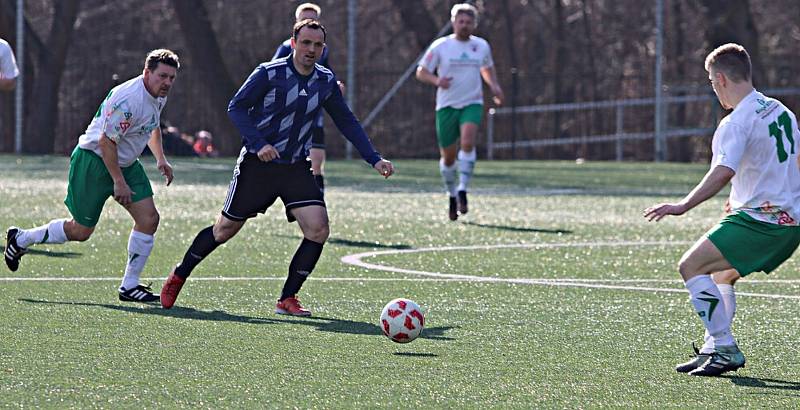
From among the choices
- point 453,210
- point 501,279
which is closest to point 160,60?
point 501,279

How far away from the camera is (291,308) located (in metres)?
8.62

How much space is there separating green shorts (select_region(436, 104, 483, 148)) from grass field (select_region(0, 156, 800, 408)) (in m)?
0.93

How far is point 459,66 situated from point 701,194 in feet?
31.8

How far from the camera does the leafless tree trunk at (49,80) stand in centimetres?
3200

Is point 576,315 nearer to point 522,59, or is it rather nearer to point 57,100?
point 57,100

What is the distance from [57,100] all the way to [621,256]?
22662mm

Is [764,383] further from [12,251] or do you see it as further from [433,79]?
[433,79]

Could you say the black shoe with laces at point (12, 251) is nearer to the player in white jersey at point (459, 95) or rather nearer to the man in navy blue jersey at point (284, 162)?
the man in navy blue jersey at point (284, 162)

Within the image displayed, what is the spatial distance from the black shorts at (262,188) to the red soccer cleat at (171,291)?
454 millimetres

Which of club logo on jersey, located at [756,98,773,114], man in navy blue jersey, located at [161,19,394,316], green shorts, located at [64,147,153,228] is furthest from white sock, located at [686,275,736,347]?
green shorts, located at [64,147,153,228]

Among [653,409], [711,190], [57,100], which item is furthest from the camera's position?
[57,100]

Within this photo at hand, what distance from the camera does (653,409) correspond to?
595 cm

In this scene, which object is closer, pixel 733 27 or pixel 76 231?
pixel 76 231

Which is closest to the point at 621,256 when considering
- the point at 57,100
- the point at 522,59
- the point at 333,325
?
the point at 333,325
